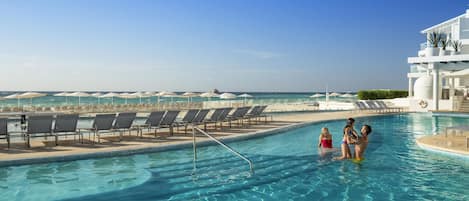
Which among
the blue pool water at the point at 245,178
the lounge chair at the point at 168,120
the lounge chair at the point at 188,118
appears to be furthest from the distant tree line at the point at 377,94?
the lounge chair at the point at 168,120

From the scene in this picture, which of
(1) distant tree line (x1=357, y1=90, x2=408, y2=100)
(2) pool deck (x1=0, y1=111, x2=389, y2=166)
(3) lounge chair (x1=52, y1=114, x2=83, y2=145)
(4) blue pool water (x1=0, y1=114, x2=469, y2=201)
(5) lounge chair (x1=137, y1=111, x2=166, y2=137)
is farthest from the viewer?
(1) distant tree line (x1=357, y1=90, x2=408, y2=100)

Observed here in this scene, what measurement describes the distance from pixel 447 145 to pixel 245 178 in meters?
5.81

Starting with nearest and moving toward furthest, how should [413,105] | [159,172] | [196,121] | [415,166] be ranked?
1. [159,172]
2. [415,166]
3. [196,121]
4. [413,105]

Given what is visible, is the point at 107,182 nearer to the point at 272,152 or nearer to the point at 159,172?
the point at 159,172

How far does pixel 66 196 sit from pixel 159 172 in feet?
6.50

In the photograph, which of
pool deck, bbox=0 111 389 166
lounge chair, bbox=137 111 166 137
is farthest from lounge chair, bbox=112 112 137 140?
lounge chair, bbox=137 111 166 137

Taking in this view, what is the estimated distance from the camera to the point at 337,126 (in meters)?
16.8

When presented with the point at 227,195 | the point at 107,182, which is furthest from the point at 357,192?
the point at 107,182

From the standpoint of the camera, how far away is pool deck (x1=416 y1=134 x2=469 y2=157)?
928cm

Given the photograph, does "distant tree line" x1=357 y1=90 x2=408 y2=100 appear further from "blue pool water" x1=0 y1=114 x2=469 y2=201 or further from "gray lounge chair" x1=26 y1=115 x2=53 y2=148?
"gray lounge chair" x1=26 y1=115 x2=53 y2=148

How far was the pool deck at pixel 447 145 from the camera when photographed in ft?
30.5

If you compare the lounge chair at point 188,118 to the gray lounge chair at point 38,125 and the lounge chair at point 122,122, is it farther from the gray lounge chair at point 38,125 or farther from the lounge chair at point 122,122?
the gray lounge chair at point 38,125

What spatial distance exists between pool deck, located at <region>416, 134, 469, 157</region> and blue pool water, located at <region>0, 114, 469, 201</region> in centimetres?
23

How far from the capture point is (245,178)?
7449 millimetres
